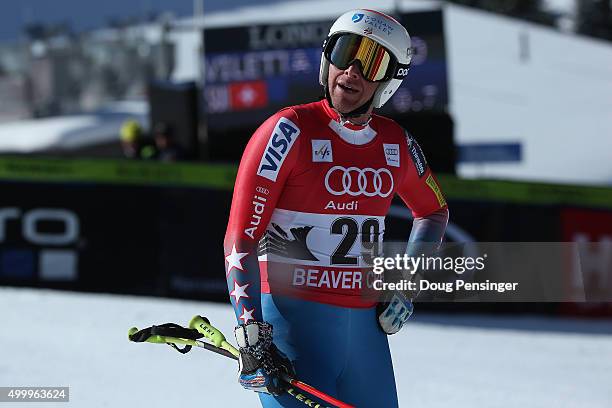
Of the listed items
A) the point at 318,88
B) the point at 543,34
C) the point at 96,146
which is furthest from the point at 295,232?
the point at 543,34

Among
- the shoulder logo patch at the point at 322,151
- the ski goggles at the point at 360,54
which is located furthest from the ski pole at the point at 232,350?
the ski goggles at the point at 360,54

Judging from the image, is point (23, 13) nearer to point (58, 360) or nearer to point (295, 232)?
point (58, 360)

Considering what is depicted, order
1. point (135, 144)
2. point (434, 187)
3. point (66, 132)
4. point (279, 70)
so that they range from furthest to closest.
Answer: point (66, 132) → point (135, 144) → point (279, 70) → point (434, 187)

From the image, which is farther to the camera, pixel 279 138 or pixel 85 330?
pixel 85 330

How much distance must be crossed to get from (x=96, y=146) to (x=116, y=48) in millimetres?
12364

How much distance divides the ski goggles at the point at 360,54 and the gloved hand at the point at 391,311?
940 millimetres

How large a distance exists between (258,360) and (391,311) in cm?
79

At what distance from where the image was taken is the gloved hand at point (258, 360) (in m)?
3.85

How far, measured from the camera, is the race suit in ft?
13.3

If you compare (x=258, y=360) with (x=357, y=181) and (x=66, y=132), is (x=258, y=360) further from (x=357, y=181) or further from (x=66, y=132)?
(x=66, y=132)

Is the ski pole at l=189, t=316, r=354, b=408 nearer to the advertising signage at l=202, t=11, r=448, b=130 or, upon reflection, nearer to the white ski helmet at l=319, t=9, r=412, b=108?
the white ski helmet at l=319, t=9, r=412, b=108

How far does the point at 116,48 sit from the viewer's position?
33000mm

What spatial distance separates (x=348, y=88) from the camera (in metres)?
4.26

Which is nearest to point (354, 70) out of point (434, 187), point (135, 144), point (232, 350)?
point (434, 187)
